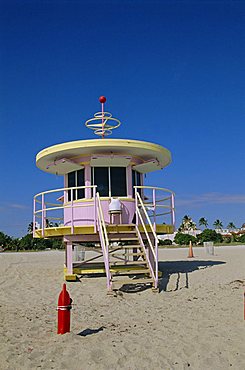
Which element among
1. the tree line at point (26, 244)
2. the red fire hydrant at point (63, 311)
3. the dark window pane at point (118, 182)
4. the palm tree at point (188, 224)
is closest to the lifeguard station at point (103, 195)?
the dark window pane at point (118, 182)

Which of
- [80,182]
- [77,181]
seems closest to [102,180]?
[80,182]

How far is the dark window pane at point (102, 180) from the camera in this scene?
575 inches

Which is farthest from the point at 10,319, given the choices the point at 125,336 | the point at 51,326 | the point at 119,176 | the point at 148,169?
the point at 148,169

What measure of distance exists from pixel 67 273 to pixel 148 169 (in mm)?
5067

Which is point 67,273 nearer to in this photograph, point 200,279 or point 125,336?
point 200,279

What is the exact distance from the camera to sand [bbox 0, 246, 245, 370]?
18.2 feet

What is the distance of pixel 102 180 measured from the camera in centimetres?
1473

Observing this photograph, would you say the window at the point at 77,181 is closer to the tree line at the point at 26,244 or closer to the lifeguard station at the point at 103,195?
the lifeguard station at the point at 103,195

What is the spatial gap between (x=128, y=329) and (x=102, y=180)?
8008 mm

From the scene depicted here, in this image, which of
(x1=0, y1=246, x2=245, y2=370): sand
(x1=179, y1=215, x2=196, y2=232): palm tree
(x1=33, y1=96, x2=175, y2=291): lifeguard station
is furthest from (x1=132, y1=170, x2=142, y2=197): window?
(x1=179, y1=215, x2=196, y2=232): palm tree

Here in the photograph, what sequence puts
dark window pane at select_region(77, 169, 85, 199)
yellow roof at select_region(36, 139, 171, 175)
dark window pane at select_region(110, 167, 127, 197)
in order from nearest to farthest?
1. yellow roof at select_region(36, 139, 171, 175)
2. dark window pane at select_region(110, 167, 127, 197)
3. dark window pane at select_region(77, 169, 85, 199)

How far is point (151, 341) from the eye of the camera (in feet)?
21.2

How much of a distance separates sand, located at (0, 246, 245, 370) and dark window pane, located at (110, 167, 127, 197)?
3549 millimetres

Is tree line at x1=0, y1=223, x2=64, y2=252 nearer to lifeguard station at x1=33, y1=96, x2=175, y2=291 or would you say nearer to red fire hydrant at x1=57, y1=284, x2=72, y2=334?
lifeguard station at x1=33, y1=96, x2=175, y2=291
